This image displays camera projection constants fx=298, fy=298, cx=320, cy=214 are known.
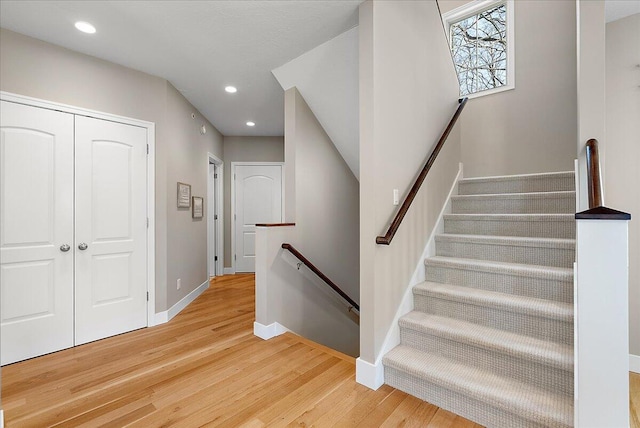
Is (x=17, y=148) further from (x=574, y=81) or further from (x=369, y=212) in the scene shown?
(x=574, y=81)

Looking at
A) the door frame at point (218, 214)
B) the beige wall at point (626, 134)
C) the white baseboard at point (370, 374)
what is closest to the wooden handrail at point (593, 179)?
the beige wall at point (626, 134)

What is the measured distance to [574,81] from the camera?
3.30 meters

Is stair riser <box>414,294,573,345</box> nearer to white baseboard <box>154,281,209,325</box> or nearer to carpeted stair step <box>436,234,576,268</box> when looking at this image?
carpeted stair step <box>436,234,576,268</box>

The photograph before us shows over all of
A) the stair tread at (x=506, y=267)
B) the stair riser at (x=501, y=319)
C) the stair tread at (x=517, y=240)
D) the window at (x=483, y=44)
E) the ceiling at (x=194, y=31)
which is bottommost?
the stair riser at (x=501, y=319)

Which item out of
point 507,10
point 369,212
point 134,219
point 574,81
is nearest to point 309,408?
point 369,212

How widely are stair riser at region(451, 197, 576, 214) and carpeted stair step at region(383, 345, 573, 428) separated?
5.19ft

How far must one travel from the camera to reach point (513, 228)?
254 cm

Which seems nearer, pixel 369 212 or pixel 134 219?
pixel 369 212

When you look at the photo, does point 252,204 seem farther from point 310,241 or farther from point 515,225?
point 515,225

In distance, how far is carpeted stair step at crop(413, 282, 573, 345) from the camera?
5.78 ft

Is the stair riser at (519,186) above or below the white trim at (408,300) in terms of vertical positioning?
above

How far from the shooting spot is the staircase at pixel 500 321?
160 cm

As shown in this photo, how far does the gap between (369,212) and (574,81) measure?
313 cm

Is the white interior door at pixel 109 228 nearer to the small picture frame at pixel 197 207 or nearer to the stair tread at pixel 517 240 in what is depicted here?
the small picture frame at pixel 197 207
